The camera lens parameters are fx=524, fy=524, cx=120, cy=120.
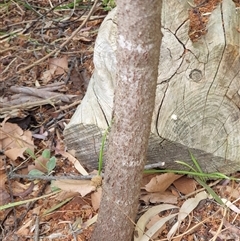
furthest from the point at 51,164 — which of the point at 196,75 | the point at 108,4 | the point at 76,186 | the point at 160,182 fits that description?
the point at 108,4

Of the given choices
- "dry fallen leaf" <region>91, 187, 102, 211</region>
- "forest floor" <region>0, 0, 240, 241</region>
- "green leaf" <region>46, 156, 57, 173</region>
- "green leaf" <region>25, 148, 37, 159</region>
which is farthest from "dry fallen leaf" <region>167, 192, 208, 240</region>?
"green leaf" <region>25, 148, 37, 159</region>

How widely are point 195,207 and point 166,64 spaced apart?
567mm

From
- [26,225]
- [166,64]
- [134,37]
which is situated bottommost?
[26,225]

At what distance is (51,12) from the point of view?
3.36 metres

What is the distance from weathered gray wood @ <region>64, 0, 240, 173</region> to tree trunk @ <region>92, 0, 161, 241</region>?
33 cm

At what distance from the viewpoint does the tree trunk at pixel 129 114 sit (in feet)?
4.51

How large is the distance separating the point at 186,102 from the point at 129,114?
54 centimetres

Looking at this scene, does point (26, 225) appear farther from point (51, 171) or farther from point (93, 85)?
point (93, 85)

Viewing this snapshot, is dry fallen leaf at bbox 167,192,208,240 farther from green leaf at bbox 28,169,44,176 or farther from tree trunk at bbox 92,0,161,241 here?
green leaf at bbox 28,169,44,176

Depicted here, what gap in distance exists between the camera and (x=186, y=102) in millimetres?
2012

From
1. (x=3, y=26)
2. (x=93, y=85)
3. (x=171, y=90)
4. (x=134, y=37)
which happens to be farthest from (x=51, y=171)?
(x=3, y=26)

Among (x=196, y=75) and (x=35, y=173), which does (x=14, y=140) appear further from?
(x=196, y=75)

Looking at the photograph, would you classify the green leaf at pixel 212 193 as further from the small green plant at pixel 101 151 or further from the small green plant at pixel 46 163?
the small green plant at pixel 46 163

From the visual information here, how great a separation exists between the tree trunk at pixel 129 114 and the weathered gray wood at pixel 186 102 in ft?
1.09
